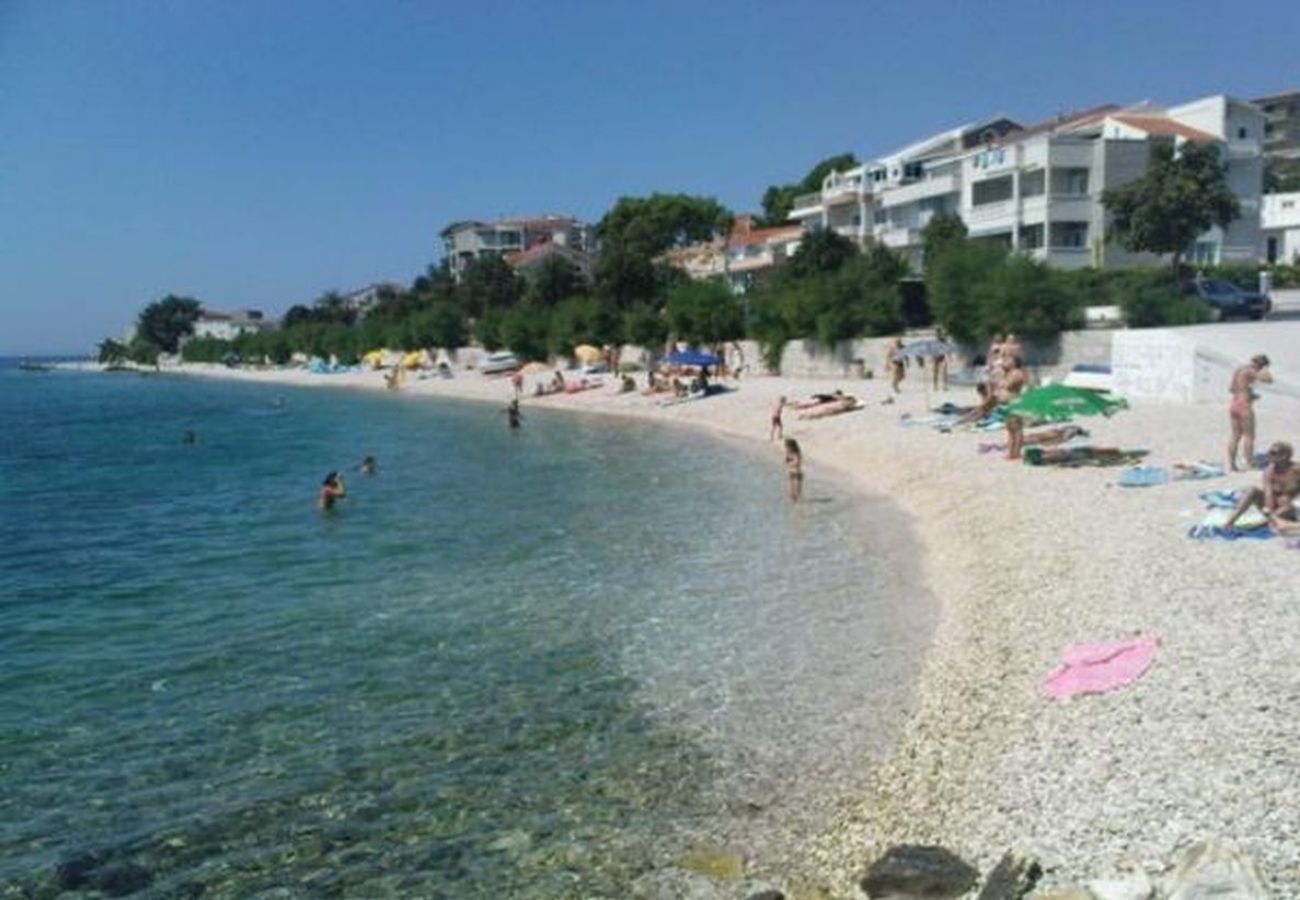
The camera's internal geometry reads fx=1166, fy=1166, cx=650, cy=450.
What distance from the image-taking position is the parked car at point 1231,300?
4106 centimetres

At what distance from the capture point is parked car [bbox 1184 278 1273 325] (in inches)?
1617

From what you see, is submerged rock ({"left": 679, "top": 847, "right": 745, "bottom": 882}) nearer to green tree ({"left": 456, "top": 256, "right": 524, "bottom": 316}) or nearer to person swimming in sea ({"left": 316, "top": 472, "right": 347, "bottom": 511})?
person swimming in sea ({"left": 316, "top": 472, "right": 347, "bottom": 511})

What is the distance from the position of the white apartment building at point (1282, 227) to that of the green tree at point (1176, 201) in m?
25.7

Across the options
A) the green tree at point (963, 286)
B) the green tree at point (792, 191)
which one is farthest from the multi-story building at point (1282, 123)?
the green tree at point (963, 286)

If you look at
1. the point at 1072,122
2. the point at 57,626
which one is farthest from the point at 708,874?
the point at 1072,122

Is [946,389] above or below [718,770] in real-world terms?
above

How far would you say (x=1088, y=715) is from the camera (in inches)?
368

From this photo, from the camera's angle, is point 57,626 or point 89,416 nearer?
point 57,626

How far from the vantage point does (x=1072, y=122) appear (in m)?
72.1

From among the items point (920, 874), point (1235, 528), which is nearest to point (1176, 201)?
point (1235, 528)

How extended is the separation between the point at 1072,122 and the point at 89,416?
219ft

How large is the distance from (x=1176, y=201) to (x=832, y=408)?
72.9 feet

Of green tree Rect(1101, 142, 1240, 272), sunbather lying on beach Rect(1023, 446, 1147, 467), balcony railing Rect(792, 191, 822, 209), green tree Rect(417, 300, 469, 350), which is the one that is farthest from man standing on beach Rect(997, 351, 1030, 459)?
green tree Rect(417, 300, 469, 350)

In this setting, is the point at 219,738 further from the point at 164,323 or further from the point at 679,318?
the point at 164,323
